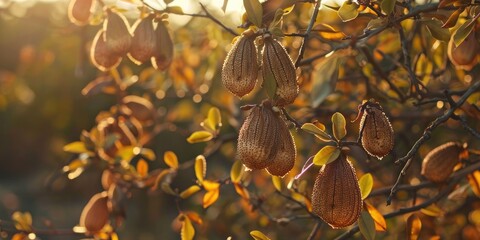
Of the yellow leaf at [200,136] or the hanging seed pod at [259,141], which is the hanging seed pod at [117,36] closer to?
the yellow leaf at [200,136]

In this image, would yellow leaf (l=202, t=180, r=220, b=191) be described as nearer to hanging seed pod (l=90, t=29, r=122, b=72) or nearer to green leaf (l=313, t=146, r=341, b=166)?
hanging seed pod (l=90, t=29, r=122, b=72)

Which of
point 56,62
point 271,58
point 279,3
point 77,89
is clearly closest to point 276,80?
point 271,58

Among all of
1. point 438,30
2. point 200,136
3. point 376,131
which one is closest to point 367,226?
point 376,131

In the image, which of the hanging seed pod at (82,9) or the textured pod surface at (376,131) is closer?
the textured pod surface at (376,131)

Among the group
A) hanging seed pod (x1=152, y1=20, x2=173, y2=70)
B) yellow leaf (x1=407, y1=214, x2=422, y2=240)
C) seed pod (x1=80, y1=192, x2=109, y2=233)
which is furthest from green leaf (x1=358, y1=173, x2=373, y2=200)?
seed pod (x1=80, y1=192, x2=109, y2=233)

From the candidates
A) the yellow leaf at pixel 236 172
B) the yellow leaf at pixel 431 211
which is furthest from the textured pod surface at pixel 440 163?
the yellow leaf at pixel 236 172

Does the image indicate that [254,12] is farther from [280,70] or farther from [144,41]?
[144,41]

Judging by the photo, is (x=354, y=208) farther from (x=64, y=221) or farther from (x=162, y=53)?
(x=64, y=221)
